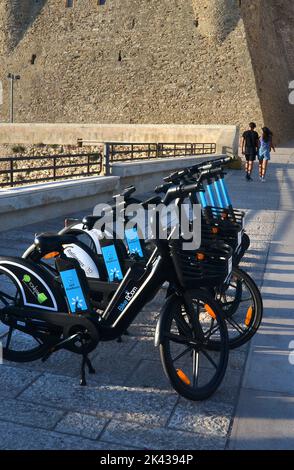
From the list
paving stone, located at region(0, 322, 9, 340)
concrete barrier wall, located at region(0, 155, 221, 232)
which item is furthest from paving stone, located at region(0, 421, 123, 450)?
concrete barrier wall, located at region(0, 155, 221, 232)

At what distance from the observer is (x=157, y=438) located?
287cm

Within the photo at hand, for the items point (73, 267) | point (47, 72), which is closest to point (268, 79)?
point (47, 72)

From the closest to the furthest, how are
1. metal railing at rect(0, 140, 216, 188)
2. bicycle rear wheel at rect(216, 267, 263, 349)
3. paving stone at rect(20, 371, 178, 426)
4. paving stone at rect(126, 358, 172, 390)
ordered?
paving stone at rect(20, 371, 178, 426) → paving stone at rect(126, 358, 172, 390) → bicycle rear wheel at rect(216, 267, 263, 349) → metal railing at rect(0, 140, 216, 188)

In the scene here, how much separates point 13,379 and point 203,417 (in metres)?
1.19

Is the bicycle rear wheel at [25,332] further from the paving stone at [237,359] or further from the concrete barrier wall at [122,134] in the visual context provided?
the concrete barrier wall at [122,134]

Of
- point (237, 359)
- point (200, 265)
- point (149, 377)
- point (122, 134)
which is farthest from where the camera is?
point (122, 134)

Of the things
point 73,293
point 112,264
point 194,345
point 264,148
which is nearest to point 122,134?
point 264,148

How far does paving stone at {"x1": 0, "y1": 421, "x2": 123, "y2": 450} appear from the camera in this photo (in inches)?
108

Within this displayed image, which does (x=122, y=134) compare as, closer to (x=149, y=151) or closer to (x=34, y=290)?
(x=149, y=151)

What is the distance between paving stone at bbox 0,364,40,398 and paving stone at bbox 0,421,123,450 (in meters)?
0.42

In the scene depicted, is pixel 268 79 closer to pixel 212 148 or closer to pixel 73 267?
pixel 212 148

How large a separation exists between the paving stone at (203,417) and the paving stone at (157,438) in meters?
0.06

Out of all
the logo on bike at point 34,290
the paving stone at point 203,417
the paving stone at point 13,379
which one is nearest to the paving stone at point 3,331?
the paving stone at point 13,379

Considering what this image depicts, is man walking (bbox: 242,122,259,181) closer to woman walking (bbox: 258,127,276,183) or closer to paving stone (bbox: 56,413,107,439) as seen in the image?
woman walking (bbox: 258,127,276,183)
